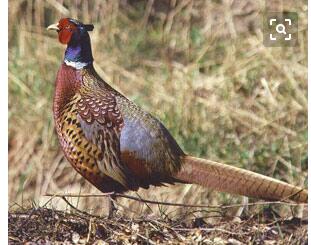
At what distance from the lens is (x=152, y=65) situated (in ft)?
13.3

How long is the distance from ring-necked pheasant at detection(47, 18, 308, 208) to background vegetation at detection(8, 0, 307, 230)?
0.17 m

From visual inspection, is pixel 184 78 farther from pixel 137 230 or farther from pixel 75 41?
pixel 137 230

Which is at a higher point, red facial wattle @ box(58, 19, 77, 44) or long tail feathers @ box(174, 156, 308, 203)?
red facial wattle @ box(58, 19, 77, 44)

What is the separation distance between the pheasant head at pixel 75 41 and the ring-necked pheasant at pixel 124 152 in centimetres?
3

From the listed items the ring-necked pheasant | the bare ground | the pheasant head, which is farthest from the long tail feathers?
the pheasant head

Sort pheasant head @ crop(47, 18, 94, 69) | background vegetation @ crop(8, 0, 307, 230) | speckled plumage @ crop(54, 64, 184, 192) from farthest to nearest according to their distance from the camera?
1. background vegetation @ crop(8, 0, 307, 230)
2. pheasant head @ crop(47, 18, 94, 69)
3. speckled plumage @ crop(54, 64, 184, 192)

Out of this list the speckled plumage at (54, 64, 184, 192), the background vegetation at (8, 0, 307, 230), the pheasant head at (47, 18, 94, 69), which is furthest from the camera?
the background vegetation at (8, 0, 307, 230)

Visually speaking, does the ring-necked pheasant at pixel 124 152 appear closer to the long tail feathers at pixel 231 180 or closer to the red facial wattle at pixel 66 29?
the long tail feathers at pixel 231 180

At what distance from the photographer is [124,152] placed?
3.66m

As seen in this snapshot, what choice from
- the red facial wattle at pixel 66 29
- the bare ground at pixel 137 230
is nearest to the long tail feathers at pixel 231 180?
the bare ground at pixel 137 230

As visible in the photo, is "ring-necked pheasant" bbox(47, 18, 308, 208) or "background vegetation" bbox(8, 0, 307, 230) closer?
"ring-necked pheasant" bbox(47, 18, 308, 208)

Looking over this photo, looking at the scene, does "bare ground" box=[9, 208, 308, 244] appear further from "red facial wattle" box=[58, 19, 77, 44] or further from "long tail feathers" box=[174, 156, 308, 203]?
"red facial wattle" box=[58, 19, 77, 44]

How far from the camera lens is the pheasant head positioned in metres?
3.78
